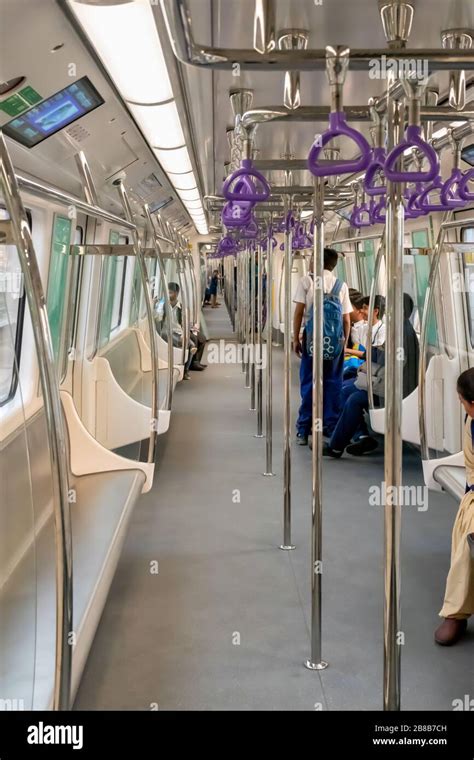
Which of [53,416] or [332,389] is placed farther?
[332,389]

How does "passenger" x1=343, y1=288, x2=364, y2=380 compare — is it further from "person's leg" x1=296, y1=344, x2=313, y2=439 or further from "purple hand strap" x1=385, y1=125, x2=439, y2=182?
"purple hand strap" x1=385, y1=125, x2=439, y2=182

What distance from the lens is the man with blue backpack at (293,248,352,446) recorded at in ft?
23.2

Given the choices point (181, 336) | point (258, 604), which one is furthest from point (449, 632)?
point (181, 336)

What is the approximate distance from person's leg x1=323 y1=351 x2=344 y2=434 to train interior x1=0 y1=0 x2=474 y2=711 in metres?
0.62

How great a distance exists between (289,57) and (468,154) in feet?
13.2

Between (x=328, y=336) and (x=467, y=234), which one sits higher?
(x=467, y=234)

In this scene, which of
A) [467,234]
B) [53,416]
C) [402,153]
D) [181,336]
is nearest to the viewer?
[53,416]

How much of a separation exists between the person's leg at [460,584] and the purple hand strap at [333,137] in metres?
1.93

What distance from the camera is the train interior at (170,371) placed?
2.00 meters

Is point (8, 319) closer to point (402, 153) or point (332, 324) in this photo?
point (402, 153)

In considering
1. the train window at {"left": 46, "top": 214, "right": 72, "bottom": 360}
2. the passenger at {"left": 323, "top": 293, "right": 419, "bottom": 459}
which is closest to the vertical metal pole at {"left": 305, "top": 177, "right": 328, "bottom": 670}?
the train window at {"left": 46, "top": 214, "right": 72, "bottom": 360}

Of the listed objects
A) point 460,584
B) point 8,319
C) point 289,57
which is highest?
point 289,57

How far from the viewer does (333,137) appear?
6.46ft

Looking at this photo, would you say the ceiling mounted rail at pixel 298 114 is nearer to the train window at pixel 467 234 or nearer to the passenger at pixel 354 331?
the train window at pixel 467 234
